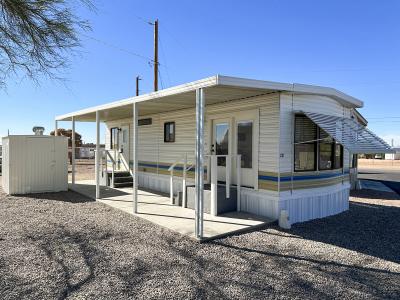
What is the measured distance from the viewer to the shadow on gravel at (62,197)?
890cm

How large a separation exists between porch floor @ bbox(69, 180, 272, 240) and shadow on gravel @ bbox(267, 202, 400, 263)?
0.89 m

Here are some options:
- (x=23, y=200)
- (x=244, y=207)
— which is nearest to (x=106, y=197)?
(x=23, y=200)

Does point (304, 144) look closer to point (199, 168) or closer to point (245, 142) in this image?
point (245, 142)

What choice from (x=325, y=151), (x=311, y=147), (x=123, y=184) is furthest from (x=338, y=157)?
(x=123, y=184)

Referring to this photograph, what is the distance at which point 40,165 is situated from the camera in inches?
394

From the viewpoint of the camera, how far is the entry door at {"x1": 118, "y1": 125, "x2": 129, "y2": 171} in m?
12.4

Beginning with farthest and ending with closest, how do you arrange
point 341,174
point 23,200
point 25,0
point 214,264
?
point 23,200 < point 341,174 < point 25,0 < point 214,264

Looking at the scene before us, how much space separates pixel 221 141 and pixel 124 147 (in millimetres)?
5784

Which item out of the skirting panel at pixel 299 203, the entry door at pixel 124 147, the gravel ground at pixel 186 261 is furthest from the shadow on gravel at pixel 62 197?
the skirting panel at pixel 299 203

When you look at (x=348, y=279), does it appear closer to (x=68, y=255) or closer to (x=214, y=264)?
(x=214, y=264)

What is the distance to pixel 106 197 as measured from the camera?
9.18m

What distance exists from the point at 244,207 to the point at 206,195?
864 millimetres

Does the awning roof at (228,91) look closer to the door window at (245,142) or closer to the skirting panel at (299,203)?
the door window at (245,142)

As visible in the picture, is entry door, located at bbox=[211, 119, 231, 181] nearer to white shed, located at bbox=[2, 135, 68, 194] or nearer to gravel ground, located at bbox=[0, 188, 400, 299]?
gravel ground, located at bbox=[0, 188, 400, 299]
